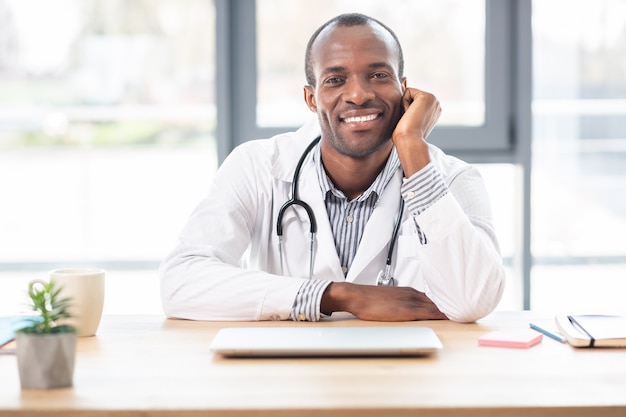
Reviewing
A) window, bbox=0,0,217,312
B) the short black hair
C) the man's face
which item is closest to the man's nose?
the man's face

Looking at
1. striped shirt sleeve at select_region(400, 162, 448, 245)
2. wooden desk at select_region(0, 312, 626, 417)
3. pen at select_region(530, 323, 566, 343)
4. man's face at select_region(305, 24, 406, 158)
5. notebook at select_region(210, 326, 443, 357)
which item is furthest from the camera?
man's face at select_region(305, 24, 406, 158)

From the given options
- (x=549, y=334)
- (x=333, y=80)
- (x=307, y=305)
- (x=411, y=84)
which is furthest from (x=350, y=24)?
(x=411, y=84)

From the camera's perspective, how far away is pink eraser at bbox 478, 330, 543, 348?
1419 millimetres

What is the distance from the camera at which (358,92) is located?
6.66ft

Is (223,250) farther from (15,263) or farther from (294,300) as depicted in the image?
(15,263)

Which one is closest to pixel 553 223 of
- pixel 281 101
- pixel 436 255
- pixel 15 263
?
pixel 281 101

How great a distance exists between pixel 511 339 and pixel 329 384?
0.39m

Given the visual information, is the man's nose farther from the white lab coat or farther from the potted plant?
the potted plant

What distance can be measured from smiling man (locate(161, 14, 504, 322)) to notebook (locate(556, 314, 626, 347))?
0.64 feet

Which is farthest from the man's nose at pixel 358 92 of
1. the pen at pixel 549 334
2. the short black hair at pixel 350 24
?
the pen at pixel 549 334

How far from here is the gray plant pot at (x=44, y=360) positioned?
3.86 ft

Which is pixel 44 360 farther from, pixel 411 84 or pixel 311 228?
pixel 411 84

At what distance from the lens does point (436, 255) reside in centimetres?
175

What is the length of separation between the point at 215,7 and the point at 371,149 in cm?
150
